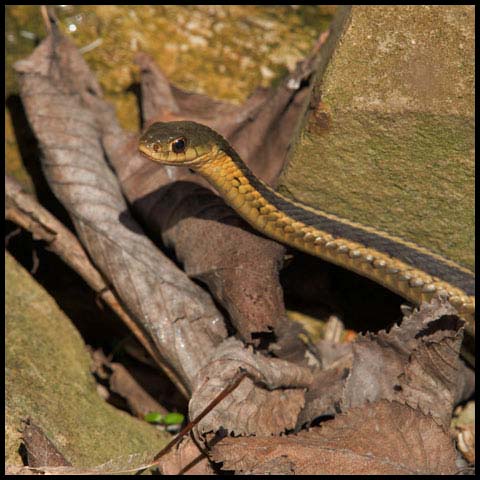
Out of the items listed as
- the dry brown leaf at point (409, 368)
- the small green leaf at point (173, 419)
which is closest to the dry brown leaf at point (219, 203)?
the dry brown leaf at point (409, 368)

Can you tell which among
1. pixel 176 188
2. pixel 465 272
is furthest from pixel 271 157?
pixel 465 272

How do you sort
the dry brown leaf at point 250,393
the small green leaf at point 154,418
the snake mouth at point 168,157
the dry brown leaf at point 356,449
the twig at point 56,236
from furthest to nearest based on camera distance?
1. the twig at point 56,236
2. the small green leaf at point 154,418
3. the snake mouth at point 168,157
4. the dry brown leaf at point 250,393
5. the dry brown leaf at point 356,449

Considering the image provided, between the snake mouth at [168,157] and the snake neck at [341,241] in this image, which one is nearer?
the snake mouth at [168,157]

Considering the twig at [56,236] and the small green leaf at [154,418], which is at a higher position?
the twig at [56,236]

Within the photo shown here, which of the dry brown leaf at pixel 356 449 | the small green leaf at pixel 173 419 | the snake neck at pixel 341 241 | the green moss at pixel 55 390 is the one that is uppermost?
the snake neck at pixel 341 241

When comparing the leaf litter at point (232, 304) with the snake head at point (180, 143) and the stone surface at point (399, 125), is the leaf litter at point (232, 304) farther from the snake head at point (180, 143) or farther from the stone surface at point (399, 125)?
the stone surface at point (399, 125)

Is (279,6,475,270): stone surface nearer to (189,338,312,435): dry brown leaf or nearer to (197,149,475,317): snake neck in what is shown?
(197,149,475,317): snake neck

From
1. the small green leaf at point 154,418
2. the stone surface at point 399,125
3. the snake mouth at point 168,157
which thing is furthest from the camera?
the small green leaf at point 154,418
